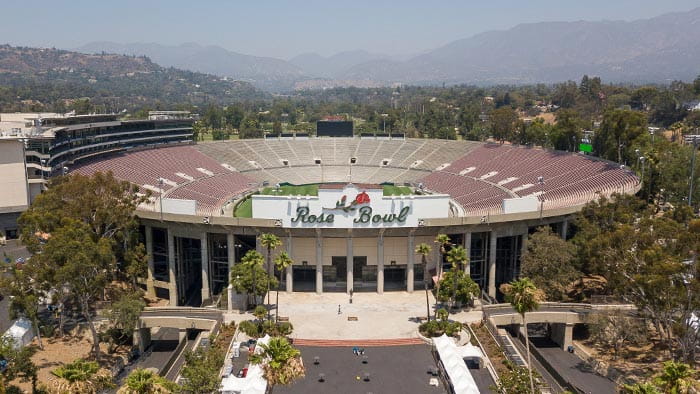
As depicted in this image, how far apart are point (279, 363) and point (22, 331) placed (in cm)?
2836

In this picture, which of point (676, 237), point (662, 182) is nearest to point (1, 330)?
point (676, 237)

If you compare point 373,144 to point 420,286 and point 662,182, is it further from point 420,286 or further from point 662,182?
point 420,286

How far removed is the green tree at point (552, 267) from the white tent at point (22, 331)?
4616cm

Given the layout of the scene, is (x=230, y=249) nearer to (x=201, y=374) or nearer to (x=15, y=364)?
(x=201, y=374)

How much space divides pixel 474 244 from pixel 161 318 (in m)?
34.8

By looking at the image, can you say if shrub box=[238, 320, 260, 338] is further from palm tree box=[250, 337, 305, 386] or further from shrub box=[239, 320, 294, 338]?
palm tree box=[250, 337, 305, 386]

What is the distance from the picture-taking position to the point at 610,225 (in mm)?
57625

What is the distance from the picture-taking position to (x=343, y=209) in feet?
187

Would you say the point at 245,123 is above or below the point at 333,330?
above

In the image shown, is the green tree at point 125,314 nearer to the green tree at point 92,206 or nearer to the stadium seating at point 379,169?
the green tree at point 92,206

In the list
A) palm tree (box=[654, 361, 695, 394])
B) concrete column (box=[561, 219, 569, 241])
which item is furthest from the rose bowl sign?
palm tree (box=[654, 361, 695, 394])

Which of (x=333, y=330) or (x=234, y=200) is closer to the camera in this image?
(x=333, y=330)

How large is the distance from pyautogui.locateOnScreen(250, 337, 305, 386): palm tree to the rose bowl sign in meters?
27.3

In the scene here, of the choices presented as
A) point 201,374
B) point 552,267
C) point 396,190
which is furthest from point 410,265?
point 396,190
